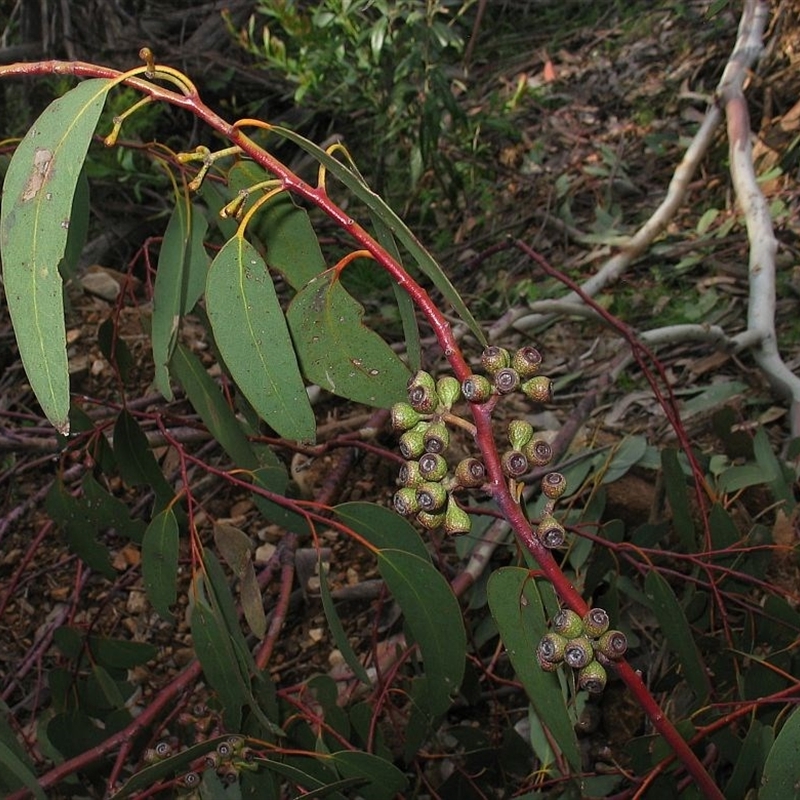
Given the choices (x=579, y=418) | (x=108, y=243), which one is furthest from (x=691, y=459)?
(x=108, y=243)

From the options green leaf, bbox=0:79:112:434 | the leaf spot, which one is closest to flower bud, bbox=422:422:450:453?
green leaf, bbox=0:79:112:434

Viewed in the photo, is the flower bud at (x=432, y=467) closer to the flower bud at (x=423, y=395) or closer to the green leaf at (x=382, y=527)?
the flower bud at (x=423, y=395)

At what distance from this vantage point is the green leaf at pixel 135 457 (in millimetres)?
1570

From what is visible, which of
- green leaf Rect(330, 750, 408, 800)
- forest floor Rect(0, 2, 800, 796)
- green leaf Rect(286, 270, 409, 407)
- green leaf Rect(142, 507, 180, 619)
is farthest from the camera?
forest floor Rect(0, 2, 800, 796)

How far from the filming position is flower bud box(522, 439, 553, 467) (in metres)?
0.82

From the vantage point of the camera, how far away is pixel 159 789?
1.32 metres

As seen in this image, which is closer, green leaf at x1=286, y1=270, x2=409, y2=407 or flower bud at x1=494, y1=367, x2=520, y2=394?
flower bud at x1=494, y1=367, x2=520, y2=394

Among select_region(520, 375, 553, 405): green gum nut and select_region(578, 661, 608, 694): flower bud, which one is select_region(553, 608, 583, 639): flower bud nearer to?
select_region(578, 661, 608, 694): flower bud

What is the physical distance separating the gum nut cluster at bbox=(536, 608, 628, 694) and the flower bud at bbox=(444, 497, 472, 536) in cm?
12

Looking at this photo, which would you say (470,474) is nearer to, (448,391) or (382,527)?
(448,391)

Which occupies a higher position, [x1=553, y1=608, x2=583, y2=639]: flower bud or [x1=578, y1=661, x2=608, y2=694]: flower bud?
[x1=553, y1=608, x2=583, y2=639]: flower bud

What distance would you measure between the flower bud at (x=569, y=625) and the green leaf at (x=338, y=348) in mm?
335

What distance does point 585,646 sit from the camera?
0.80m

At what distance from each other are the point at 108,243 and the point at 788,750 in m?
3.05
